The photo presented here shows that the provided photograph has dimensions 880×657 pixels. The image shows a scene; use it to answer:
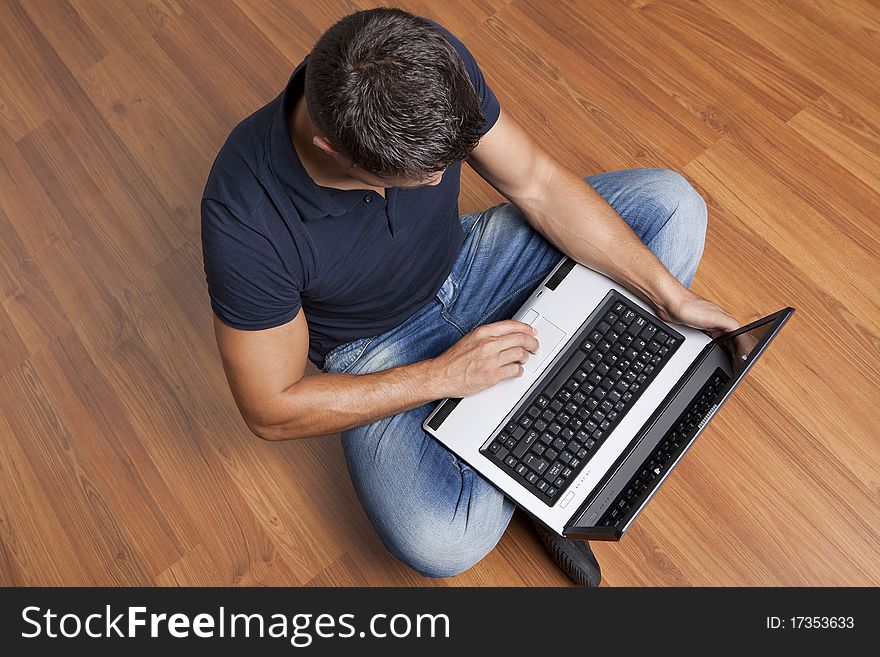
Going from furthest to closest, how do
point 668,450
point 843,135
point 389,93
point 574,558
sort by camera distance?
point 843,135 < point 574,558 < point 668,450 < point 389,93

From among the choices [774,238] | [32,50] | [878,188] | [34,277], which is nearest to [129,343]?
[34,277]

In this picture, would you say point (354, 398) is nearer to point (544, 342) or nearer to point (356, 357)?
point (356, 357)

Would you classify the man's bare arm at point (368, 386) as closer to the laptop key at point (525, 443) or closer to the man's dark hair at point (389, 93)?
the laptop key at point (525, 443)

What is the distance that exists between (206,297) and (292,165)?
78cm

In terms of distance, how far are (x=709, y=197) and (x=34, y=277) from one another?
4.48 feet

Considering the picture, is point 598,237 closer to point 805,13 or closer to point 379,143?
point 379,143

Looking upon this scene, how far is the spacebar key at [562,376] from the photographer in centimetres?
123

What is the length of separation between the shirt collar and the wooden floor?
686 millimetres

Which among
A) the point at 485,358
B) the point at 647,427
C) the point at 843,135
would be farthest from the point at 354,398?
the point at 843,135

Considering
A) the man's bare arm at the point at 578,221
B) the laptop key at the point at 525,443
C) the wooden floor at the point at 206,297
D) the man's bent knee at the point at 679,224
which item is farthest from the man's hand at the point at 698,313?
the wooden floor at the point at 206,297

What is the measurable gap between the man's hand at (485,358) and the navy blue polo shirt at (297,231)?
13 centimetres

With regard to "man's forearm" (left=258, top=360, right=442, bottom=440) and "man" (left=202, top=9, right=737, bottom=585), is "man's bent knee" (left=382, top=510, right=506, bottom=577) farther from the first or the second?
"man's forearm" (left=258, top=360, right=442, bottom=440)

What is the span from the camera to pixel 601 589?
148 centimetres

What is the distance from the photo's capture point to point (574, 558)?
1432 mm
